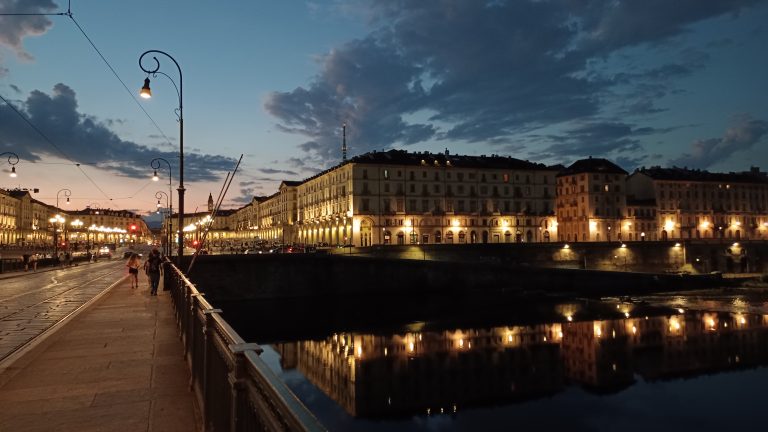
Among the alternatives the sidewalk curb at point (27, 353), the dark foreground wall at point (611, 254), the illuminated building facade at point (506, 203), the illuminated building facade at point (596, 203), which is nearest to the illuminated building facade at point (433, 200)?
the illuminated building facade at point (506, 203)

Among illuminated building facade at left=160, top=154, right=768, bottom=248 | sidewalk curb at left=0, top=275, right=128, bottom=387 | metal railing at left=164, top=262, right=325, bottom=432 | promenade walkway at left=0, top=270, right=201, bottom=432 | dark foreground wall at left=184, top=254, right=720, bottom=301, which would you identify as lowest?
dark foreground wall at left=184, top=254, right=720, bottom=301

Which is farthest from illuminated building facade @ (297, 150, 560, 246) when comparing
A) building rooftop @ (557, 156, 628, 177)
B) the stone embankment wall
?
the stone embankment wall

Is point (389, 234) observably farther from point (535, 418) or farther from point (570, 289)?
point (535, 418)

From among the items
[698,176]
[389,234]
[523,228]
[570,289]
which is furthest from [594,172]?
[570,289]

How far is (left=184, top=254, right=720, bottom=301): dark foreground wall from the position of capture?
47.4m

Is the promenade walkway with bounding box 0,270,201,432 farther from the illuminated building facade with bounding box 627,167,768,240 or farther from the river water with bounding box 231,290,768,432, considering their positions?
the illuminated building facade with bounding box 627,167,768,240

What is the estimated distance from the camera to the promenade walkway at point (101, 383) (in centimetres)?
699

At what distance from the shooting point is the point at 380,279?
Answer: 53156mm

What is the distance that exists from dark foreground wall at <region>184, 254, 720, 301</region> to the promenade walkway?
30.8 metres

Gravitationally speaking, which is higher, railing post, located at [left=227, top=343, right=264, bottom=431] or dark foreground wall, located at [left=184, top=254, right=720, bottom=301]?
railing post, located at [left=227, top=343, right=264, bottom=431]

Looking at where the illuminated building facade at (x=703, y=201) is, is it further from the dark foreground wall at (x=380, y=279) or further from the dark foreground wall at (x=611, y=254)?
the dark foreground wall at (x=380, y=279)

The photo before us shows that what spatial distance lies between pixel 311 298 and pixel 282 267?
4068 millimetres

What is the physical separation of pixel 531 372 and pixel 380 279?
87.6 ft

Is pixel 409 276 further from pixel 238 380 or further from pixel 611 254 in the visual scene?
pixel 238 380
